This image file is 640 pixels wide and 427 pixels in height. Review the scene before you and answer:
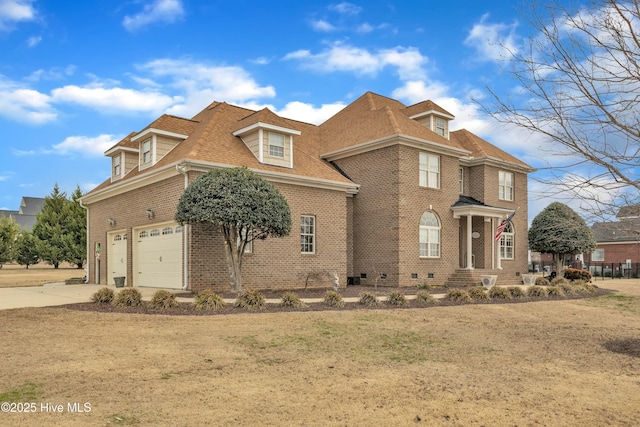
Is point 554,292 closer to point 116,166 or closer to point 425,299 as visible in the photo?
point 425,299

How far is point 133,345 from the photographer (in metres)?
9.11

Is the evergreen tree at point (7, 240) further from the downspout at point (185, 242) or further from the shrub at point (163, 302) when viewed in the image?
the shrub at point (163, 302)

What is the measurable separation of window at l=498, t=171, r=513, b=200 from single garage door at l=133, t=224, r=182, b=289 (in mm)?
17518

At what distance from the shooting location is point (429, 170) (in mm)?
24062

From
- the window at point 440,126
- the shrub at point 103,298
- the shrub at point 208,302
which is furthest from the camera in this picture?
the window at point 440,126

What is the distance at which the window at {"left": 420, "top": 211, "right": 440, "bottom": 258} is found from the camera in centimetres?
2362

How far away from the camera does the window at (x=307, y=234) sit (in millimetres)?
21031

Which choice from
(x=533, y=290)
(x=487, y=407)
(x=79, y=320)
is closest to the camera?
(x=487, y=407)

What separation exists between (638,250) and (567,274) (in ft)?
71.5

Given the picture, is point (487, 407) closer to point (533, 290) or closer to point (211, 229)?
point (211, 229)

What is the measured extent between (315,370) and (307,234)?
534 inches

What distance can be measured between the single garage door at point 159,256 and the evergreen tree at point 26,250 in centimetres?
3227

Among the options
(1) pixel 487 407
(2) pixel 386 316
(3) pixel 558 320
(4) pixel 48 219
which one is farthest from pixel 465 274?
(4) pixel 48 219

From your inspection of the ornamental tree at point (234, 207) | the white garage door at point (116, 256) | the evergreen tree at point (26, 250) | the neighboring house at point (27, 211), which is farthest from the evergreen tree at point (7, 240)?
the ornamental tree at point (234, 207)
